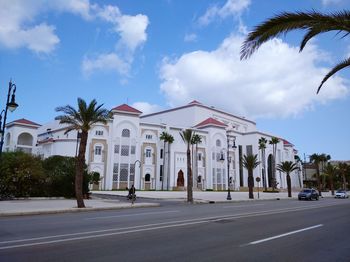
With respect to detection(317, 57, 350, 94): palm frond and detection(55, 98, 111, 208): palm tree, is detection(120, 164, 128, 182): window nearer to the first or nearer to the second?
detection(55, 98, 111, 208): palm tree

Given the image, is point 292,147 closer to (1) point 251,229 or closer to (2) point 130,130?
(2) point 130,130

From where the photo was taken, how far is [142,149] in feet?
221

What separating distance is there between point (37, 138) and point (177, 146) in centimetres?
3534

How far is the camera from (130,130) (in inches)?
2611

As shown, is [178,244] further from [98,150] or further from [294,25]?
[98,150]

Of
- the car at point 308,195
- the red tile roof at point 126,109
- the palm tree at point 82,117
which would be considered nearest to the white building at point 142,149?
the red tile roof at point 126,109

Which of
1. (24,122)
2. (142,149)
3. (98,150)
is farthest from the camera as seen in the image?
(24,122)

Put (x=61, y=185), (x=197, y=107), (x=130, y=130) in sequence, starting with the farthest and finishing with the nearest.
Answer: (x=197, y=107) < (x=130, y=130) < (x=61, y=185)

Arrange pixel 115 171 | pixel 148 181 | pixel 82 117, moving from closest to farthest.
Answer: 1. pixel 82 117
2. pixel 115 171
3. pixel 148 181

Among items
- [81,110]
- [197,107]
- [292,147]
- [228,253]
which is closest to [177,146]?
[197,107]

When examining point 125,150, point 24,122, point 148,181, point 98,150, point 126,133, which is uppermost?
point 24,122

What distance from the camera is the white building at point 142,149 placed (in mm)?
62688

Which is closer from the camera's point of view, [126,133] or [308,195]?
[308,195]

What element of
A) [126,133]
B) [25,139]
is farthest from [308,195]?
[25,139]
